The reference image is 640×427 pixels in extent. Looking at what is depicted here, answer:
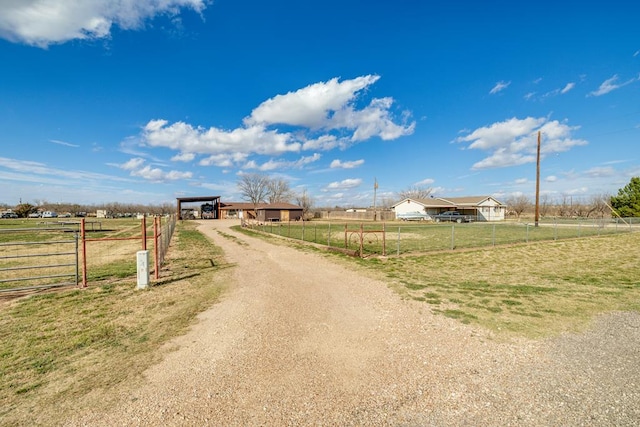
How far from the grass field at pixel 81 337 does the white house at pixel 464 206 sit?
53.9m

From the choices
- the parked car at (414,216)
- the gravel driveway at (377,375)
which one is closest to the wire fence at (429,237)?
the gravel driveway at (377,375)

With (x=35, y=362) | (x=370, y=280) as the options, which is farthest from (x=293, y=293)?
(x=35, y=362)

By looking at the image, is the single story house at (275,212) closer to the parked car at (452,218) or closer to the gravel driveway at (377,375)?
the parked car at (452,218)

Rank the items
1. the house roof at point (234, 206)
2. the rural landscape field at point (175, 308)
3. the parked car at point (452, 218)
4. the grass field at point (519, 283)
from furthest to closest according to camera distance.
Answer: the house roof at point (234, 206) → the parked car at point (452, 218) → the grass field at point (519, 283) → the rural landscape field at point (175, 308)

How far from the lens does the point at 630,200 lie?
126ft

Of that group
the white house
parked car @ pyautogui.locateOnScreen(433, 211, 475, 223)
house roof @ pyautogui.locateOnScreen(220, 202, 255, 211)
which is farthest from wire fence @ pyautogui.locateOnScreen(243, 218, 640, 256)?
house roof @ pyautogui.locateOnScreen(220, 202, 255, 211)

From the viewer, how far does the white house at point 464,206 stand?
55000 mm

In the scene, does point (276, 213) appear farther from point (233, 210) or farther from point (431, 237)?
point (431, 237)

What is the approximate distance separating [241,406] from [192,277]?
300 inches

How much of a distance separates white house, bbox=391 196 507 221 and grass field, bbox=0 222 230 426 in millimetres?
53943

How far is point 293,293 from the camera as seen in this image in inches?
313

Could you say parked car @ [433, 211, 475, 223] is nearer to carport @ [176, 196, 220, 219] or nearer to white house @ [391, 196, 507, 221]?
white house @ [391, 196, 507, 221]

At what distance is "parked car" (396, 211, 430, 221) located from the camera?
5512 cm

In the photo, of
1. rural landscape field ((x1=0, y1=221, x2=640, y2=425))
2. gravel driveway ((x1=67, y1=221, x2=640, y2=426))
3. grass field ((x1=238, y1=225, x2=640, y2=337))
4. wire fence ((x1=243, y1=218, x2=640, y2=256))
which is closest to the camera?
gravel driveway ((x1=67, y1=221, x2=640, y2=426))
